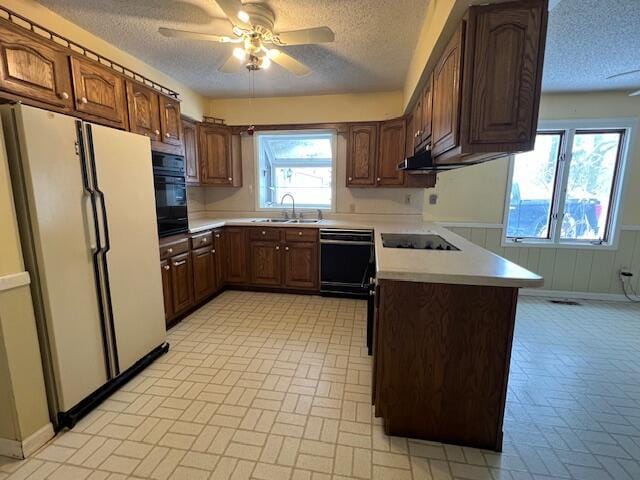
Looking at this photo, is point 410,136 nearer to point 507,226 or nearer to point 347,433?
point 507,226

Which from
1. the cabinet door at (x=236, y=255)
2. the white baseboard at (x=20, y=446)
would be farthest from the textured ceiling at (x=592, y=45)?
the white baseboard at (x=20, y=446)

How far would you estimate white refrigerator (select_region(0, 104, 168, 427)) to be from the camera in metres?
1.52

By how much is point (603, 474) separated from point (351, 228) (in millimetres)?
2683

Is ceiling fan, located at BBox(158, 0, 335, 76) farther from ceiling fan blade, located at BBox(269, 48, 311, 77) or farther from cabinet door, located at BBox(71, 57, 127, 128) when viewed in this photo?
cabinet door, located at BBox(71, 57, 127, 128)

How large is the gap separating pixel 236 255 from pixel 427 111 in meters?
2.79

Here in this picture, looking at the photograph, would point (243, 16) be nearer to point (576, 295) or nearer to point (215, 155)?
point (215, 155)

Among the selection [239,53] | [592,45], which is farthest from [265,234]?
[592,45]

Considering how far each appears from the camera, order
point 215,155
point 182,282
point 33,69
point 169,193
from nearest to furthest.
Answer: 1. point 33,69
2. point 169,193
3. point 182,282
4. point 215,155

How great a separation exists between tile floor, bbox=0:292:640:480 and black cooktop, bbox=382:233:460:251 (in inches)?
36.7

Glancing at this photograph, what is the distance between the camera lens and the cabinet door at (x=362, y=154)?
3.79 m

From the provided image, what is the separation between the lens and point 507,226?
159 inches

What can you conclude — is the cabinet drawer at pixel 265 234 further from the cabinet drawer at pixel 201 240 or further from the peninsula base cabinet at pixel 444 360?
the peninsula base cabinet at pixel 444 360

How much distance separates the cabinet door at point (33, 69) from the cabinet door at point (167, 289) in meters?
1.41

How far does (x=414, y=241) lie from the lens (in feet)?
9.27
